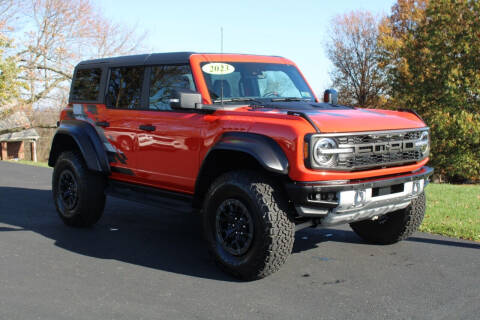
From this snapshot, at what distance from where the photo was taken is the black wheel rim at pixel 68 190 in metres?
6.77

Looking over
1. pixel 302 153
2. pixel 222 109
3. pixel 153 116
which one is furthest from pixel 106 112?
pixel 302 153

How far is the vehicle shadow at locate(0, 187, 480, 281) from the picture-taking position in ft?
17.4

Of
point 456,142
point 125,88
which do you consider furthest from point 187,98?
point 456,142

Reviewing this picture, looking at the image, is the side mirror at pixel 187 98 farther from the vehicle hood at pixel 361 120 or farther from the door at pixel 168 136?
the vehicle hood at pixel 361 120

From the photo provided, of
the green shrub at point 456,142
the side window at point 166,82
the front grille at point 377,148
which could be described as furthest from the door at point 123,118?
the green shrub at point 456,142

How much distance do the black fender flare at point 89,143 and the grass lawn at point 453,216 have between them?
4.19 meters

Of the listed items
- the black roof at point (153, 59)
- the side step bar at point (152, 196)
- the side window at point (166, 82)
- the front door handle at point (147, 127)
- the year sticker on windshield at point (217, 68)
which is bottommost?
the side step bar at point (152, 196)

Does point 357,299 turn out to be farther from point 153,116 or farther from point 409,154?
point 153,116

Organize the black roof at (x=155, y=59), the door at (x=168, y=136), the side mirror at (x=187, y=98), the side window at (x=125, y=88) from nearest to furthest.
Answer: the side mirror at (x=187, y=98) < the door at (x=168, y=136) < the black roof at (x=155, y=59) < the side window at (x=125, y=88)

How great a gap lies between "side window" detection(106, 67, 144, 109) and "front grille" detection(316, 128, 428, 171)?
2667 mm

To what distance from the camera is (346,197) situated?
14.4 feet

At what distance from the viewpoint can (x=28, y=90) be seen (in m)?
32.0

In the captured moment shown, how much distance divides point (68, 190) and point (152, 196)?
1725 mm

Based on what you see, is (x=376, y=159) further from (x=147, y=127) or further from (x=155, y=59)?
(x=155, y=59)
